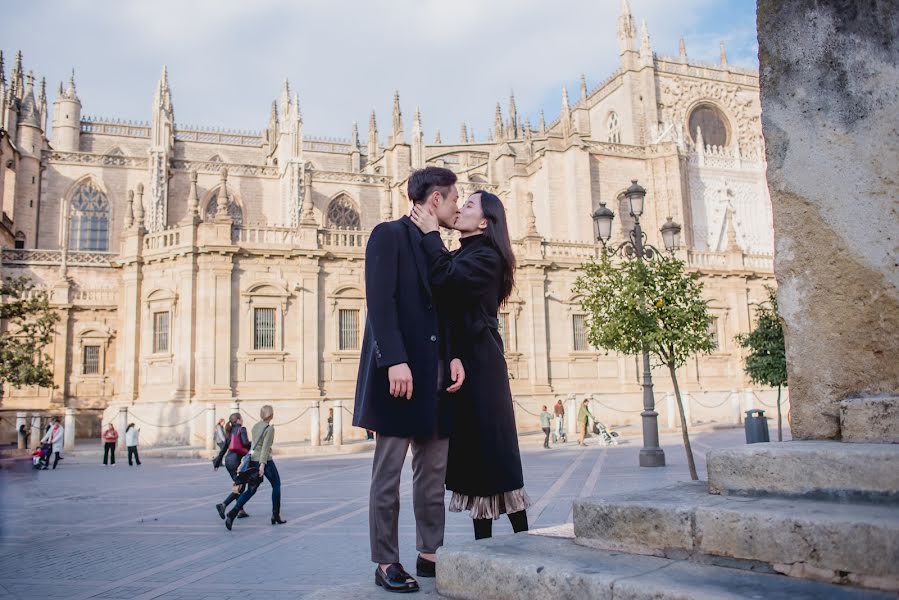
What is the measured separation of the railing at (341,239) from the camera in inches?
936

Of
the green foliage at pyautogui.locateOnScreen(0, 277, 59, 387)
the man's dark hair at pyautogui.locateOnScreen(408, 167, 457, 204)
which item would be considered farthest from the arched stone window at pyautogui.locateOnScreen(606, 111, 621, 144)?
the man's dark hair at pyautogui.locateOnScreen(408, 167, 457, 204)

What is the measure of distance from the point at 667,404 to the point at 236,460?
57.9ft

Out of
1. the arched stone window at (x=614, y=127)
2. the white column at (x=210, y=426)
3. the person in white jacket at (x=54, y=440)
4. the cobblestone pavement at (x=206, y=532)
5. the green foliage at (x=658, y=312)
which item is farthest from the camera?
the arched stone window at (x=614, y=127)

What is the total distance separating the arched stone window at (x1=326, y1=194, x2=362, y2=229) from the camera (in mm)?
38938

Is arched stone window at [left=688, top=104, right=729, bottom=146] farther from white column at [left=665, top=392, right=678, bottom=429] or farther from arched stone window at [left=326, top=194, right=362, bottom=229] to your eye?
white column at [left=665, top=392, right=678, bottom=429]

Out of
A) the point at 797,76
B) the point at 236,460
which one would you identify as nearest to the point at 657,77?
the point at 236,460

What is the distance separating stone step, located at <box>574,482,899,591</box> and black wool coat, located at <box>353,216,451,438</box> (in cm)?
79

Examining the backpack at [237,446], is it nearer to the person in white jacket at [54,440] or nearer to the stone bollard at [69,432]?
the person in white jacket at [54,440]

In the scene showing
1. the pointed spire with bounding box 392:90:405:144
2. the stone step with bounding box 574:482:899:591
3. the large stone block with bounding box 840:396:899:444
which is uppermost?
the pointed spire with bounding box 392:90:405:144

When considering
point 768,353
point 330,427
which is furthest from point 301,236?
point 768,353

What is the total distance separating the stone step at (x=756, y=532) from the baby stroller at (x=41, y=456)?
17.4 m

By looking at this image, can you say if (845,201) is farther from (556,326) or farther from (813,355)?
(556,326)

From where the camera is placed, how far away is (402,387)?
3.15m

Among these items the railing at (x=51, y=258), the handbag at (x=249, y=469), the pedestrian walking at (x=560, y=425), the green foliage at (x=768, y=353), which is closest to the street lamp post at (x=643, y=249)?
the green foliage at (x=768, y=353)
